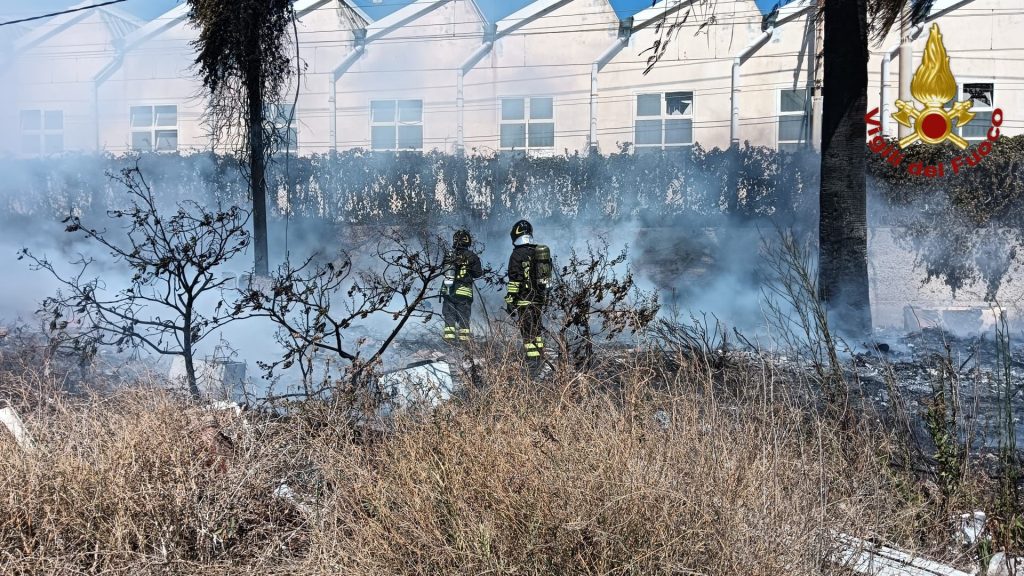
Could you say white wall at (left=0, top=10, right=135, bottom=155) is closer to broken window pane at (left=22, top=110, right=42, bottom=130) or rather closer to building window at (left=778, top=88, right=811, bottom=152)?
broken window pane at (left=22, top=110, right=42, bottom=130)

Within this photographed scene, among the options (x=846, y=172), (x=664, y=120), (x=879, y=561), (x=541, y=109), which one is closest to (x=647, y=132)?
(x=664, y=120)

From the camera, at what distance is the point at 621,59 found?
15.0 metres

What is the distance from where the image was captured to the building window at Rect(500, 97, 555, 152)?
48.5ft

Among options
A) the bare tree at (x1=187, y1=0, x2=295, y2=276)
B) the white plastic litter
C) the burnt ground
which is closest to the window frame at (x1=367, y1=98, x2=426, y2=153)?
the bare tree at (x1=187, y1=0, x2=295, y2=276)

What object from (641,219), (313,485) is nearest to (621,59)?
(641,219)

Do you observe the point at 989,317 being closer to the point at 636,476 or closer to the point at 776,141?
the point at 776,141

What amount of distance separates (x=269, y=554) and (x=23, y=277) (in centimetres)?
1042

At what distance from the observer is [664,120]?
14969 mm

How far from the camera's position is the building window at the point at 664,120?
14945 mm

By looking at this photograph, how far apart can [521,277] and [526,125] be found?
8260 millimetres

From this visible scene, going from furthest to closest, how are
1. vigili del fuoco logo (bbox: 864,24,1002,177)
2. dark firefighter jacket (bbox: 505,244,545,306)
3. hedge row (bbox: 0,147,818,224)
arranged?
hedge row (bbox: 0,147,818,224) → vigili del fuoco logo (bbox: 864,24,1002,177) → dark firefighter jacket (bbox: 505,244,545,306)

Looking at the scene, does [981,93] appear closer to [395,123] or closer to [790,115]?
[790,115]

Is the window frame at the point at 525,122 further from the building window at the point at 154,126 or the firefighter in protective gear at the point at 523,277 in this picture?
the firefighter in protective gear at the point at 523,277

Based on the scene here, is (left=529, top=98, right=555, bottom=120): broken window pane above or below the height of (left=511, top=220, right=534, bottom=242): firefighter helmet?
above
